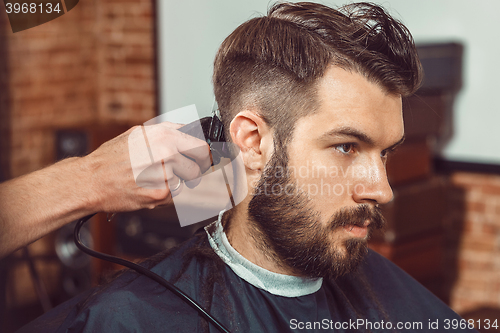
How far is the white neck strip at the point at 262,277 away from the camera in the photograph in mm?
1252

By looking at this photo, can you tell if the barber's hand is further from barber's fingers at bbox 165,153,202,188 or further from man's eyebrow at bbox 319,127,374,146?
man's eyebrow at bbox 319,127,374,146

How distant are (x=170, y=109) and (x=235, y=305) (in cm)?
159

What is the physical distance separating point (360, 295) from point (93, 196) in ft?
2.67

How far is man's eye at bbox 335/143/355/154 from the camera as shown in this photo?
114 centimetres

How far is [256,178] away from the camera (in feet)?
4.07

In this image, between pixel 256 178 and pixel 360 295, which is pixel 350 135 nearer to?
pixel 256 178

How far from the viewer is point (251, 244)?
1269 mm

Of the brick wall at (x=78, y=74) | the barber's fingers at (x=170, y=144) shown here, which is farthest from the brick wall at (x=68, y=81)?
the barber's fingers at (x=170, y=144)

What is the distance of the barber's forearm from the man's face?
42 cm

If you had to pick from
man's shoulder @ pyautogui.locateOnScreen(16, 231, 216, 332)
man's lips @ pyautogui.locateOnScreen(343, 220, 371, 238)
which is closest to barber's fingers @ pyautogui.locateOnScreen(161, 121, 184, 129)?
man's shoulder @ pyautogui.locateOnScreen(16, 231, 216, 332)

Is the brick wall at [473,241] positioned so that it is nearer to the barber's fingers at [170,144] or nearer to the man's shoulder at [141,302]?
the man's shoulder at [141,302]

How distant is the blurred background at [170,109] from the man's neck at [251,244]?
1139 millimetres

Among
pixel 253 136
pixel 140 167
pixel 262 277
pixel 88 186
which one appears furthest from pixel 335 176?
pixel 88 186

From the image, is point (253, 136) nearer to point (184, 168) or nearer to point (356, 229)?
point (184, 168)
